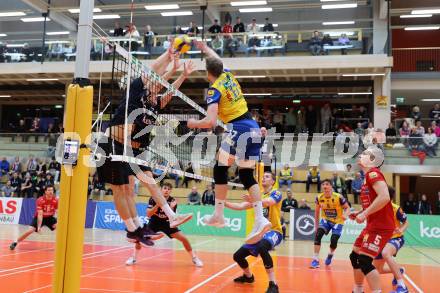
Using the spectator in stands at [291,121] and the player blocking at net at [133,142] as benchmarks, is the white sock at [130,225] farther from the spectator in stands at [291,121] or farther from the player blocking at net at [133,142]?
the spectator in stands at [291,121]

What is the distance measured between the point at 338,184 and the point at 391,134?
153 inches

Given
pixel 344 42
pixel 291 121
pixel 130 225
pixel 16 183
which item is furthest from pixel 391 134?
pixel 16 183

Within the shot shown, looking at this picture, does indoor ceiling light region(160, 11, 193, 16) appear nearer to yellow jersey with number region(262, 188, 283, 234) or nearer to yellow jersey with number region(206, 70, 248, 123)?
yellow jersey with number region(262, 188, 283, 234)

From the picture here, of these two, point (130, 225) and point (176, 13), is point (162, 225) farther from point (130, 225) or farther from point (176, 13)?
point (176, 13)

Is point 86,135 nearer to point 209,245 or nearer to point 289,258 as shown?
point 289,258

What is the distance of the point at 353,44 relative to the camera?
21312 millimetres

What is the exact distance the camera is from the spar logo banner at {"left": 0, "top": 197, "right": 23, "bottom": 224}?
66.4 feet

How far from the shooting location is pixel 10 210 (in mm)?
20344

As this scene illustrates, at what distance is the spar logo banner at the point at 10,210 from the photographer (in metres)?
20.2

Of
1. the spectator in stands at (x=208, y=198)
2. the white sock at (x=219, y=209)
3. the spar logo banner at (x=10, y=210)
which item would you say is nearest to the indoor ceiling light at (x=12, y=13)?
the spar logo banner at (x=10, y=210)

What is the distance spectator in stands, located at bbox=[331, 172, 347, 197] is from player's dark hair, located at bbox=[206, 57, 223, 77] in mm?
14421

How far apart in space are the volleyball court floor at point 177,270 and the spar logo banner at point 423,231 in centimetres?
136

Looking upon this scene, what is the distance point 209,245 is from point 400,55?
57.4 feet

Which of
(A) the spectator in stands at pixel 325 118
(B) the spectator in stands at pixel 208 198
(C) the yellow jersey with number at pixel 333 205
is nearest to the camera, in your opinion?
(C) the yellow jersey with number at pixel 333 205
